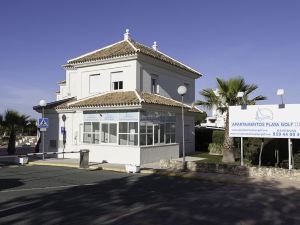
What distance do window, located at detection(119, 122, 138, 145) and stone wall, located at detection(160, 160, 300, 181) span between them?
3.18 m

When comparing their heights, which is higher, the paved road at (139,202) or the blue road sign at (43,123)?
the blue road sign at (43,123)

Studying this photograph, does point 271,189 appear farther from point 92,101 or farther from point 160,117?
point 92,101

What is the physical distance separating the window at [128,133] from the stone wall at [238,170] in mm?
3181

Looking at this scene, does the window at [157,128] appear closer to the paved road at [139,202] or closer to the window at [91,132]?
the window at [91,132]

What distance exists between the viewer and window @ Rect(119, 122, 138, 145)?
2138 cm

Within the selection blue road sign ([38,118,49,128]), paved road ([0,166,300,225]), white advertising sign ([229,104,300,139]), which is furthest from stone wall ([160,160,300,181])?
blue road sign ([38,118,49,128])

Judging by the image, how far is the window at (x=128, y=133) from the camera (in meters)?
21.4

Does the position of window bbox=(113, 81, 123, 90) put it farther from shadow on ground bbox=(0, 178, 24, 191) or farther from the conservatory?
shadow on ground bbox=(0, 178, 24, 191)

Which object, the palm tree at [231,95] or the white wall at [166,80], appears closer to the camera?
the palm tree at [231,95]

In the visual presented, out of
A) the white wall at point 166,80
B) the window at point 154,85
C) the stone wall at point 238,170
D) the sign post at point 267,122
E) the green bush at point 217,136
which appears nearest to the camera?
the stone wall at point 238,170

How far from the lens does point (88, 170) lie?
18.6 meters

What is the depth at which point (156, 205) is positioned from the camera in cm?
981

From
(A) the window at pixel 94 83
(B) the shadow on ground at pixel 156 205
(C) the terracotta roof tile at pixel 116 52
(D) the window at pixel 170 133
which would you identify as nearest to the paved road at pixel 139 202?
(B) the shadow on ground at pixel 156 205

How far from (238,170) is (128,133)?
731 centimetres
